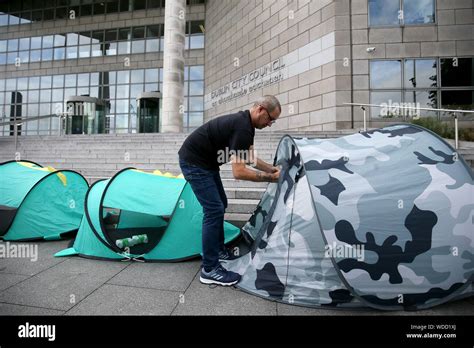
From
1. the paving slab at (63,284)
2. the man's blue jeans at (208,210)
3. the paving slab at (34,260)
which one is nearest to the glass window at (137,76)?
the paving slab at (34,260)

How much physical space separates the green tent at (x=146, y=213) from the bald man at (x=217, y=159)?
0.71m

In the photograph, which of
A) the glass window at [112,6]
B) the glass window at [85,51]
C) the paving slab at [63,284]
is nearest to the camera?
the paving slab at [63,284]

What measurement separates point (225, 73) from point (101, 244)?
56.3 feet

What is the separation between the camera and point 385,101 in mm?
11969

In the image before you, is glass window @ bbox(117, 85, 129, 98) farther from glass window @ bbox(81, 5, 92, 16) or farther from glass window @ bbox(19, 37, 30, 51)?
glass window @ bbox(19, 37, 30, 51)

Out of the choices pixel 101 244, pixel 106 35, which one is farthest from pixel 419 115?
pixel 106 35

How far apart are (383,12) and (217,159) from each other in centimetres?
1307

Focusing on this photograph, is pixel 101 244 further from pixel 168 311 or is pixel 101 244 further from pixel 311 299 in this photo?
pixel 311 299

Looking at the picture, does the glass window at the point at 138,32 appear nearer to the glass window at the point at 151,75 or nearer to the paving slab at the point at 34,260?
the glass window at the point at 151,75

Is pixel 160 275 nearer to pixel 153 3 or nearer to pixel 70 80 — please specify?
pixel 153 3

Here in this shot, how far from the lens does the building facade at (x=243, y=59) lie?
465 inches

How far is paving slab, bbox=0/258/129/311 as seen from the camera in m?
2.47

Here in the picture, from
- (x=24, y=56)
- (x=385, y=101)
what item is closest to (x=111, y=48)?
(x=24, y=56)

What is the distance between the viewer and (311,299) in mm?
2381
